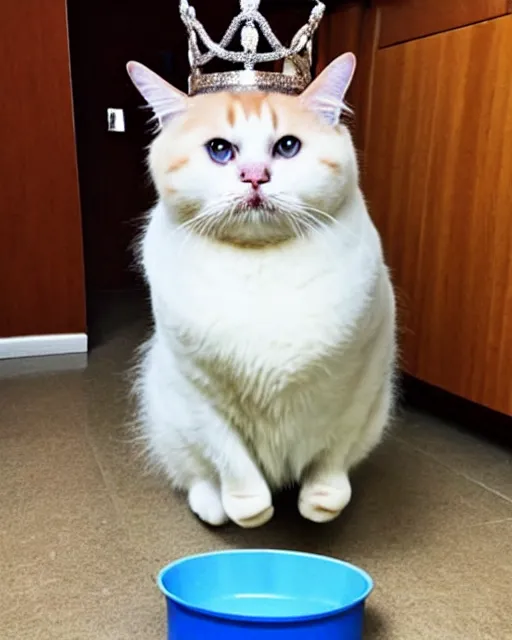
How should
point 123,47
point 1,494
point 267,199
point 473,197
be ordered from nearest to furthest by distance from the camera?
1. point 267,199
2. point 1,494
3. point 473,197
4. point 123,47

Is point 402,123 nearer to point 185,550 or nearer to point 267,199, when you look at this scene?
point 267,199

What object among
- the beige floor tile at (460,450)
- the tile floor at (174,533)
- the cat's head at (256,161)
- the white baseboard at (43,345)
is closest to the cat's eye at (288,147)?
the cat's head at (256,161)

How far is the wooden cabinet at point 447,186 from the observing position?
1.23 meters

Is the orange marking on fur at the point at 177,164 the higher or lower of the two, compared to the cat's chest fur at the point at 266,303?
higher

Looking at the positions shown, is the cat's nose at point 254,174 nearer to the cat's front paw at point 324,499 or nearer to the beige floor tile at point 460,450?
the cat's front paw at point 324,499

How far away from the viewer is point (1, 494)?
1.12 metres

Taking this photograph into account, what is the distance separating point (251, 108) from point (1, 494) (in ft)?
2.40

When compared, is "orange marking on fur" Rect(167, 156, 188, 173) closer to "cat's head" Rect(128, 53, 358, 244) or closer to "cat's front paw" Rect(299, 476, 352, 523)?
"cat's head" Rect(128, 53, 358, 244)

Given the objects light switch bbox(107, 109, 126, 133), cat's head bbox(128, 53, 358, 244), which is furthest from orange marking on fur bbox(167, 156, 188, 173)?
light switch bbox(107, 109, 126, 133)

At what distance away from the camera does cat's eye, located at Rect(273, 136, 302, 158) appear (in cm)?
79

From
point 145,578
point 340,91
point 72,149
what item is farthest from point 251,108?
point 72,149

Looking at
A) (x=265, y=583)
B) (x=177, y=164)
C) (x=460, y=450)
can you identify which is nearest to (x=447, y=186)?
(x=460, y=450)

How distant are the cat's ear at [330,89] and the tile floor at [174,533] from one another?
0.59 metres

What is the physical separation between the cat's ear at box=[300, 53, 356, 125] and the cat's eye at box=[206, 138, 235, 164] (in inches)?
4.4
